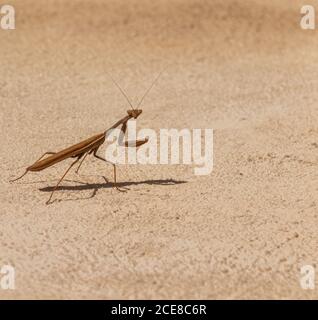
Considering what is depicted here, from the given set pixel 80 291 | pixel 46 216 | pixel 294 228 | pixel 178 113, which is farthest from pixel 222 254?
pixel 178 113

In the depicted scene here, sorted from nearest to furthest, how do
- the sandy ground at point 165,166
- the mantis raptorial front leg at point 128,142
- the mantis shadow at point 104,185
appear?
the sandy ground at point 165,166
the mantis raptorial front leg at point 128,142
the mantis shadow at point 104,185

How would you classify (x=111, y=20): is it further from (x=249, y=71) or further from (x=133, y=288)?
(x=133, y=288)

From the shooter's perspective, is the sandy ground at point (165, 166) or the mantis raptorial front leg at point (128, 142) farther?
the mantis raptorial front leg at point (128, 142)

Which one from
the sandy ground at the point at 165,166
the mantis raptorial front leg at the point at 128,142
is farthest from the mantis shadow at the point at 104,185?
the mantis raptorial front leg at the point at 128,142

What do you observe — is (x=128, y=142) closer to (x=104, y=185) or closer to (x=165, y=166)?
(x=104, y=185)

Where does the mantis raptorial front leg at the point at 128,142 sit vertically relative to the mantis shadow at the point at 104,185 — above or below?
above

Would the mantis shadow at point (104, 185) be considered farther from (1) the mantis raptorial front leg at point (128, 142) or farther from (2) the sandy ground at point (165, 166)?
(1) the mantis raptorial front leg at point (128, 142)

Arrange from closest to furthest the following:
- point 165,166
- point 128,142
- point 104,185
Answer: point 128,142 < point 104,185 < point 165,166

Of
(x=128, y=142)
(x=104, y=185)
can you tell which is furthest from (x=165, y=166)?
(x=128, y=142)

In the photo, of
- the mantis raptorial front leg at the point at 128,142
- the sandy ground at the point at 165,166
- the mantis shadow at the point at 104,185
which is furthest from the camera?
the mantis shadow at the point at 104,185
